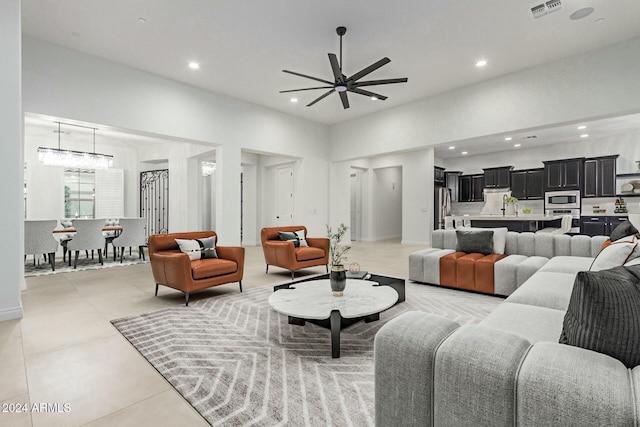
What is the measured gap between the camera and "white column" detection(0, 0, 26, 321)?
3107mm

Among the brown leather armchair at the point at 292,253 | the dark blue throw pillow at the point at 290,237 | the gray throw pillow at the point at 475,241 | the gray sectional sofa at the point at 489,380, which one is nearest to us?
the gray sectional sofa at the point at 489,380

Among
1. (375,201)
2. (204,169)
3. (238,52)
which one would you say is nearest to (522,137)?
(375,201)

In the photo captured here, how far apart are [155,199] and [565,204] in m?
12.0

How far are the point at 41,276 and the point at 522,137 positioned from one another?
1116 cm

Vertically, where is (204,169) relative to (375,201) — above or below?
above

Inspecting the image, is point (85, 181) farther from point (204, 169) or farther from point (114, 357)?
point (114, 357)

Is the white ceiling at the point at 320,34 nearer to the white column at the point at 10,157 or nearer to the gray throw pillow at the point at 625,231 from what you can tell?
the white column at the point at 10,157

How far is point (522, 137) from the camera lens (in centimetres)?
883

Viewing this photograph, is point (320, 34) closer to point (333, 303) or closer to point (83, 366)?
point (333, 303)

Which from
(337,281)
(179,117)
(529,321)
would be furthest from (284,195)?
(529,321)

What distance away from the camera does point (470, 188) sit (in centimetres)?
1135

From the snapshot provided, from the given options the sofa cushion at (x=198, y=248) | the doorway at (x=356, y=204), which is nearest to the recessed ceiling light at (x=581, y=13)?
the sofa cushion at (x=198, y=248)

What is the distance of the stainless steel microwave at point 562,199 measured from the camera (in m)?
9.09

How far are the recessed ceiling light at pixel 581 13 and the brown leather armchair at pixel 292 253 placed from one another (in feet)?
14.4
